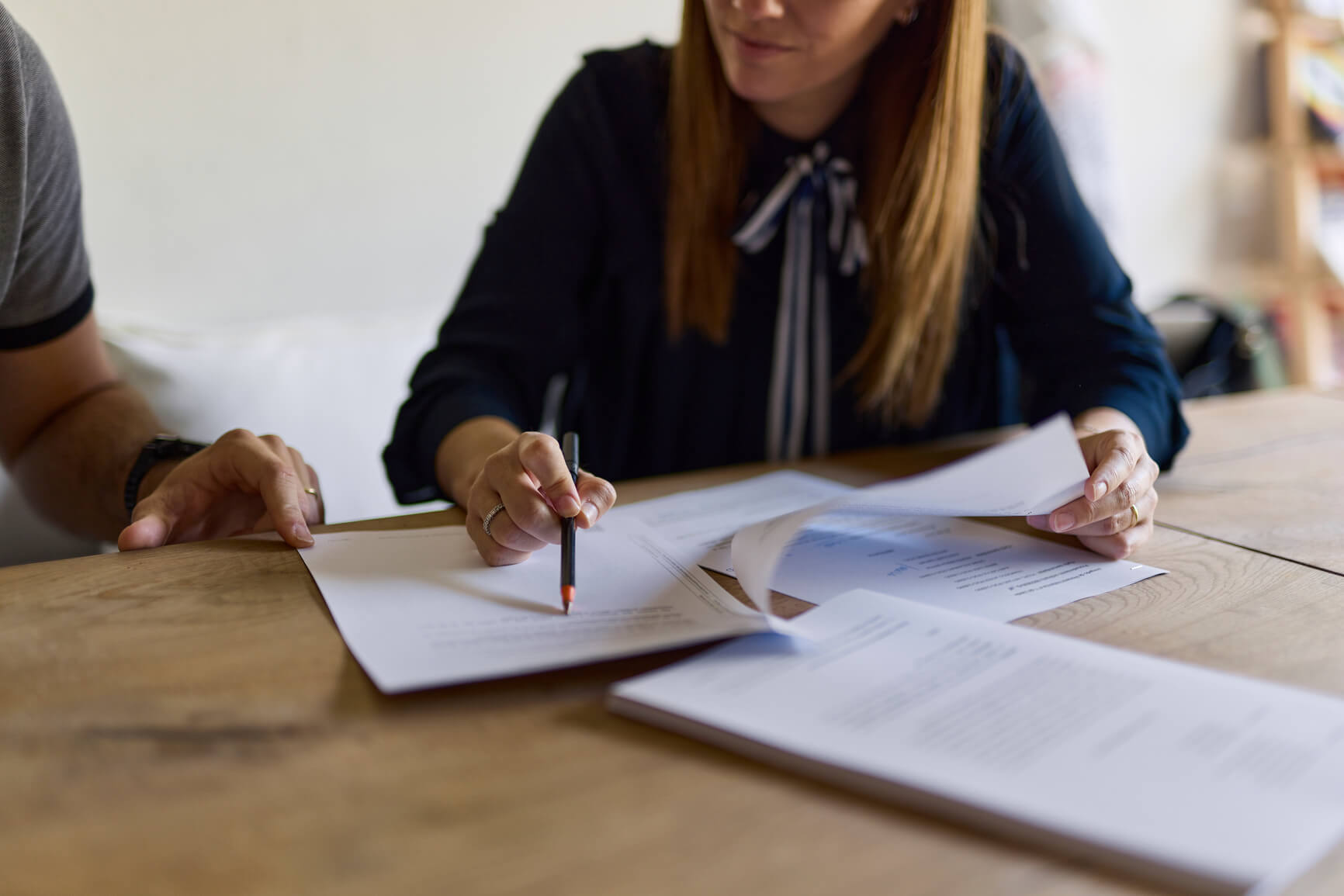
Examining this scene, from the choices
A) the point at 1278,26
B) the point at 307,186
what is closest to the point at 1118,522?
the point at 307,186

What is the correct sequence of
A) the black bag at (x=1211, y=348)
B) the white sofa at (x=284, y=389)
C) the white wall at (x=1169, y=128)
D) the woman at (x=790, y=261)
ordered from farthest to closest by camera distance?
the white wall at (x=1169, y=128) < the black bag at (x=1211, y=348) < the white sofa at (x=284, y=389) < the woman at (x=790, y=261)

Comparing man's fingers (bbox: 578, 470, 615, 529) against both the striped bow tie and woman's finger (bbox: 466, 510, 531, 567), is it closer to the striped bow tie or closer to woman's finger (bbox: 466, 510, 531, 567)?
woman's finger (bbox: 466, 510, 531, 567)

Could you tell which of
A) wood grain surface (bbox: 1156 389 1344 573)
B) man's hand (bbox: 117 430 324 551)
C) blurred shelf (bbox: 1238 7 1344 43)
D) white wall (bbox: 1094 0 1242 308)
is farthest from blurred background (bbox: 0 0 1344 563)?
blurred shelf (bbox: 1238 7 1344 43)

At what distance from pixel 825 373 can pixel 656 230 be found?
0.83 feet

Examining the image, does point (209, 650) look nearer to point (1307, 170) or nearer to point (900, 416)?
point (900, 416)

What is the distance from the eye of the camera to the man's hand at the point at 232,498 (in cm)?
74

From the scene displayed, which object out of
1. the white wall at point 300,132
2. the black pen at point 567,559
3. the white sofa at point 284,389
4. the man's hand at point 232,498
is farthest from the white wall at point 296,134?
the black pen at point 567,559

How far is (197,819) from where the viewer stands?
412 mm

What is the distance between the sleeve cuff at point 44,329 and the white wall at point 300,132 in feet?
1.60

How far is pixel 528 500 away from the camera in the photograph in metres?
0.68

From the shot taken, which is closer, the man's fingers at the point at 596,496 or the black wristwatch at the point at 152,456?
the man's fingers at the point at 596,496

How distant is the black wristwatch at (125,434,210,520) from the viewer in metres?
0.86

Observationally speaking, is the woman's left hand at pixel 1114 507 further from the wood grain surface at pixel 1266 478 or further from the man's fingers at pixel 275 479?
the man's fingers at pixel 275 479

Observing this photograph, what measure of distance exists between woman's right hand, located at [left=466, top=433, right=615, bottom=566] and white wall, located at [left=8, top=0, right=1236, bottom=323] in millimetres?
977
